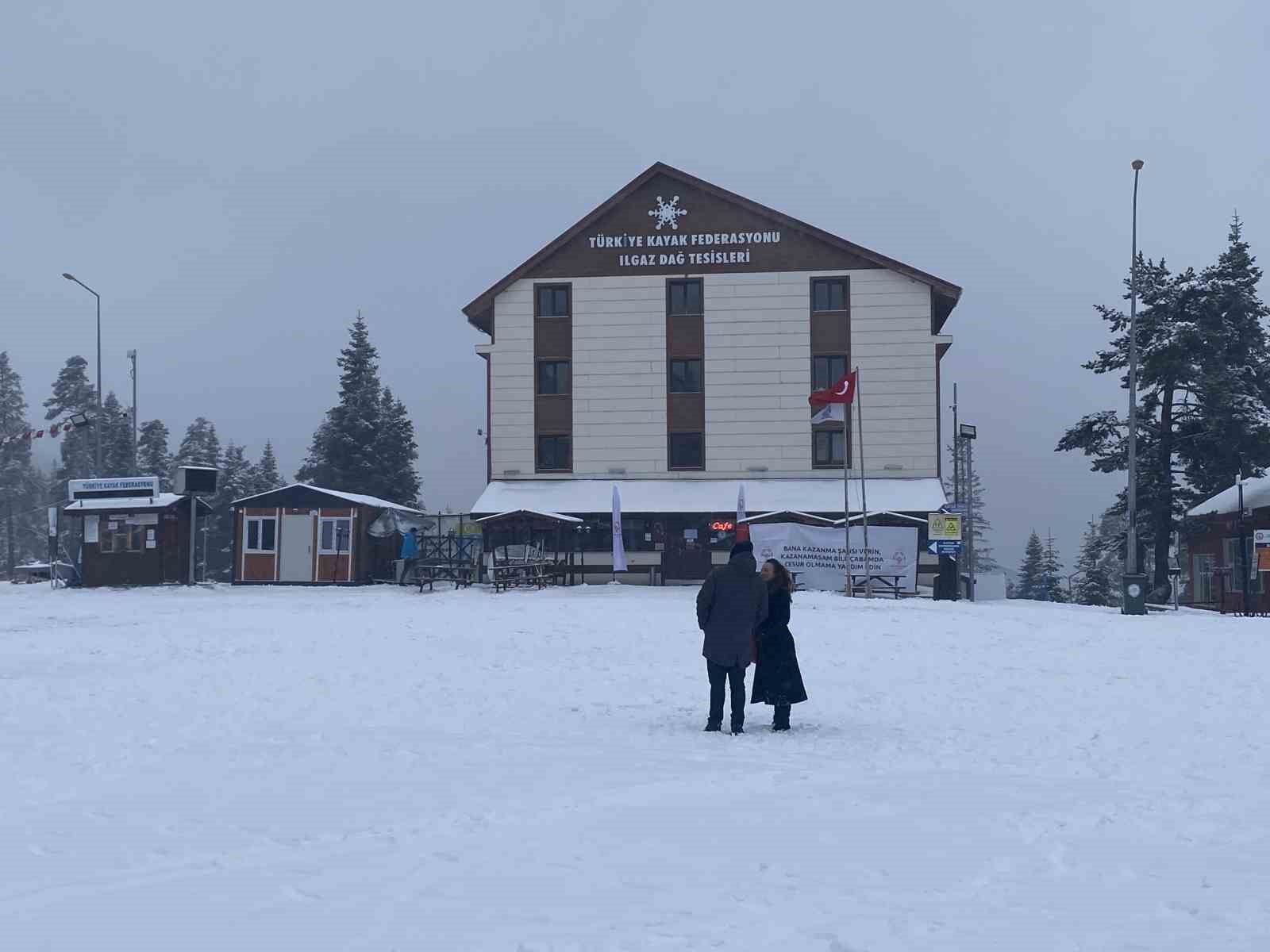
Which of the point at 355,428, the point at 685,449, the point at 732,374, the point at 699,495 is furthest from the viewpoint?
the point at 355,428

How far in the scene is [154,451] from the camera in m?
87.2

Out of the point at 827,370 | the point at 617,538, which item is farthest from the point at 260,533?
the point at 827,370

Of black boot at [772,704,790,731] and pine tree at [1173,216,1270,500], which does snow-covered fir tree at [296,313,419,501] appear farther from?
black boot at [772,704,790,731]

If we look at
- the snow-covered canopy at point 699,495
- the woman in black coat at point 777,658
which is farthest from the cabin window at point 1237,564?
the woman in black coat at point 777,658

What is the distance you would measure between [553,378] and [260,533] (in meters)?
10.9

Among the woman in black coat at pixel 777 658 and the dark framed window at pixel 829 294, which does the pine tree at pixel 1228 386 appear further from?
the woman in black coat at pixel 777 658

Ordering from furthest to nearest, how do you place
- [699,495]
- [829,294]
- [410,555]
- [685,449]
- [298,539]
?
[685,449]
[829,294]
[699,495]
[298,539]
[410,555]

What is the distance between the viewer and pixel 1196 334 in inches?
1563

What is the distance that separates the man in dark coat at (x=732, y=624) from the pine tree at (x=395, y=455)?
59.9 meters

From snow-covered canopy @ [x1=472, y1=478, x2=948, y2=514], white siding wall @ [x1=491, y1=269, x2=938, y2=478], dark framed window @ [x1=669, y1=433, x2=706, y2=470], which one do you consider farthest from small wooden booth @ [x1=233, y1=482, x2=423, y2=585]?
dark framed window @ [x1=669, y1=433, x2=706, y2=470]

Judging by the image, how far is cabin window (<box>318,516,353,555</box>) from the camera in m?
40.7

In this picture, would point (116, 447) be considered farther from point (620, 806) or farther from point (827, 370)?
point (620, 806)

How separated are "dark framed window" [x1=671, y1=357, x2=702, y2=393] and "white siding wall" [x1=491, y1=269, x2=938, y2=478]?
39 centimetres

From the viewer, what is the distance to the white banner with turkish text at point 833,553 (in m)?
33.4
